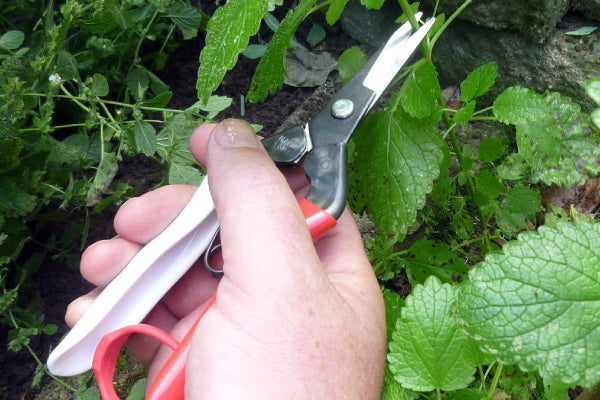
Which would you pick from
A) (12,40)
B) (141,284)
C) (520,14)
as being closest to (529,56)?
(520,14)

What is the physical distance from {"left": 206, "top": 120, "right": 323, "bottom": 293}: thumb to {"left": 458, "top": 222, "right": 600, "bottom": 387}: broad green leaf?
0.81 feet

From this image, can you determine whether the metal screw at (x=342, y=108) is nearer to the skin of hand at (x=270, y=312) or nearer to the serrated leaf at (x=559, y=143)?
the skin of hand at (x=270, y=312)

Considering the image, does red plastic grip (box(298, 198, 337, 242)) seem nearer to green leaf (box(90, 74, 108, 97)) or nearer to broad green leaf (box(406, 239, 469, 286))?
broad green leaf (box(406, 239, 469, 286))

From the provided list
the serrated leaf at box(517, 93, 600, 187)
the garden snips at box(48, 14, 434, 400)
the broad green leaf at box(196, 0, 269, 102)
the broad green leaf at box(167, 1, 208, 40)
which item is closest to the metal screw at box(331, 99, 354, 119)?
the garden snips at box(48, 14, 434, 400)

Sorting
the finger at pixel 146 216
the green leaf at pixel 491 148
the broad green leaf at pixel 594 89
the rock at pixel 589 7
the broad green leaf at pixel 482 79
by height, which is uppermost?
the broad green leaf at pixel 594 89

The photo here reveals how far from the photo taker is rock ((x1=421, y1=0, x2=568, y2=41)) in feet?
4.84

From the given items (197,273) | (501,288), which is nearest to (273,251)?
(501,288)

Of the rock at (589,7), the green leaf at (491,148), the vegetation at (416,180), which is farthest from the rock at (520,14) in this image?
the green leaf at (491,148)

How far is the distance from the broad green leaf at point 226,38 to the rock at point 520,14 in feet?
3.19

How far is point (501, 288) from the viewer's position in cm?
71

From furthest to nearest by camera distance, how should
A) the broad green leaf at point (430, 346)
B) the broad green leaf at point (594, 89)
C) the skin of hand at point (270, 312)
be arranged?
1. the broad green leaf at point (430, 346)
2. the skin of hand at point (270, 312)
3. the broad green leaf at point (594, 89)

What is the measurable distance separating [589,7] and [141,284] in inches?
54.6

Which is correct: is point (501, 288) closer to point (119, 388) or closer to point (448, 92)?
point (119, 388)

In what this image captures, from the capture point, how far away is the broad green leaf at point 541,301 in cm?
67
